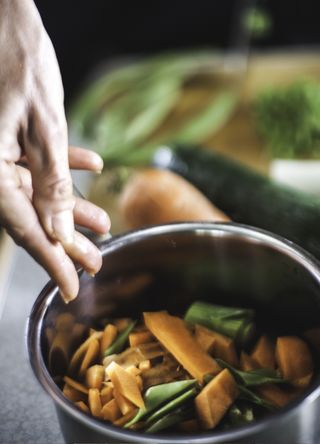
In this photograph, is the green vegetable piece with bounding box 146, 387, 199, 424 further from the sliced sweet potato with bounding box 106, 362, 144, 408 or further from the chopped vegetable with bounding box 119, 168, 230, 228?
the chopped vegetable with bounding box 119, 168, 230, 228

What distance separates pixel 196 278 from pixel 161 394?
0.29 meters

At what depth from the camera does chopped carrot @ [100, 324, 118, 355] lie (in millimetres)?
1113

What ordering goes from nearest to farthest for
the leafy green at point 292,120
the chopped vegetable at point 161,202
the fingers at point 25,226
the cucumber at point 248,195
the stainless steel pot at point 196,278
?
the fingers at point 25,226 < the stainless steel pot at point 196,278 < the cucumber at point 248,195 < the chopped vegetable at point 161,202 < the leafy green at point 292,120

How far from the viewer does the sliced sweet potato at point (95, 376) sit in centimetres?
102

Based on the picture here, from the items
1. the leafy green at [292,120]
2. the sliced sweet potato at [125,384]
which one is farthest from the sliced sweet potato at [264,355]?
the leafy green at [292,120]

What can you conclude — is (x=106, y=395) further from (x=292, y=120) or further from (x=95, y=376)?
(x=292, y=120)

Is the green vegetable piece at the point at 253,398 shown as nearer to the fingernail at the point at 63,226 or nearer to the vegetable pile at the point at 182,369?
the vegetable pile at the point at 182,369

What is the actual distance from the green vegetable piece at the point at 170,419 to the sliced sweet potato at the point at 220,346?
14cm

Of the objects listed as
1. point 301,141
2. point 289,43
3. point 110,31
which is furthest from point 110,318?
point 110,31

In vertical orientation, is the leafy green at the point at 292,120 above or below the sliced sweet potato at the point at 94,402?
above

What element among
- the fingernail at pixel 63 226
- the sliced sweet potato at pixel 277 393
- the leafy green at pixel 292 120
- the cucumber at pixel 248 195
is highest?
the fingernail at pixel 63 226

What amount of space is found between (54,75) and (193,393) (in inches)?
20.0

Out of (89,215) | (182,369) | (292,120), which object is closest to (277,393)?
(182,369)

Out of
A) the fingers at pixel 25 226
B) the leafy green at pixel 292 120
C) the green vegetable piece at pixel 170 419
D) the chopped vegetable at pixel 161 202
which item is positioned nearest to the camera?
the fingers at pixel 25 226
